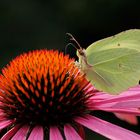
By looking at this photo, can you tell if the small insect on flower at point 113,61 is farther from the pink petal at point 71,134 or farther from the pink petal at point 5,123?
the pink petal at point 5,123

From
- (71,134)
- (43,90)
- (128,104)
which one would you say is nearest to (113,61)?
(128,104)

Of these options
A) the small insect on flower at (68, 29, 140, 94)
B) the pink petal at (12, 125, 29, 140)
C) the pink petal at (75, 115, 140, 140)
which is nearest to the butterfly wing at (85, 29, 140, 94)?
the small insect on flower at (68, 29, 140, 94)

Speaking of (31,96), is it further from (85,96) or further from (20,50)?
(20,50)

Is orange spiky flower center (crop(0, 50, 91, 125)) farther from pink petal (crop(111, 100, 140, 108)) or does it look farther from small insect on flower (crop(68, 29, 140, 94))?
pink petal (crop(111, 100, 140, 108))

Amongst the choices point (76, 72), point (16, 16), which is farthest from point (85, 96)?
point (16, 16)

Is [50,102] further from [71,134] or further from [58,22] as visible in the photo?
[58,22]
